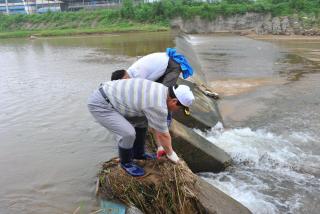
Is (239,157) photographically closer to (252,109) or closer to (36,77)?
(252,109)

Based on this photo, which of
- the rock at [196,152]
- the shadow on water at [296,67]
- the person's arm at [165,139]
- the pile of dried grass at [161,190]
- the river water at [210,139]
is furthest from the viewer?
the shadow on water at [296,67]

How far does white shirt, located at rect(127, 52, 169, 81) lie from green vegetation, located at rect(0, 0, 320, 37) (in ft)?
115

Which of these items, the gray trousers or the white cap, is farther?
the gray trousers

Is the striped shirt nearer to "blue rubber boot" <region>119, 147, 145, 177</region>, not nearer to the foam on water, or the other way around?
"blue rubber boot" <region>119, 147, 145, 177</region>

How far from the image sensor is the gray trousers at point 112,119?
13.1 ft

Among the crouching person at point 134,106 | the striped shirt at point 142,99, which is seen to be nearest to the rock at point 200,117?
the crouching person at point 134,106

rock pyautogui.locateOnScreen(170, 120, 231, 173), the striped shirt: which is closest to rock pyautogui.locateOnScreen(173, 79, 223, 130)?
rock pyautogui.locateOnScreen(170, 120, 231, 173)

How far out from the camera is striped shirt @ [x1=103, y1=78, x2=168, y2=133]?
3752mm

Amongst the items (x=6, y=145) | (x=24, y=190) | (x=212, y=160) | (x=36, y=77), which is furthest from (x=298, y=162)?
(x=36, y=77)

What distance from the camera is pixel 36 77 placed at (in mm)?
14945

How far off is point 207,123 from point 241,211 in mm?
3670

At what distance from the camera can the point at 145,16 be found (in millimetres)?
46312

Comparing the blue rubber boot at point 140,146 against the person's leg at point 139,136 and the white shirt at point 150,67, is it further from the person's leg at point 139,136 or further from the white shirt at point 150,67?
the white shirt at point 150,67

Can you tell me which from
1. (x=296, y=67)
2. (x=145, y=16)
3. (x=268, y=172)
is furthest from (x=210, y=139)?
(x=145, y=16)
